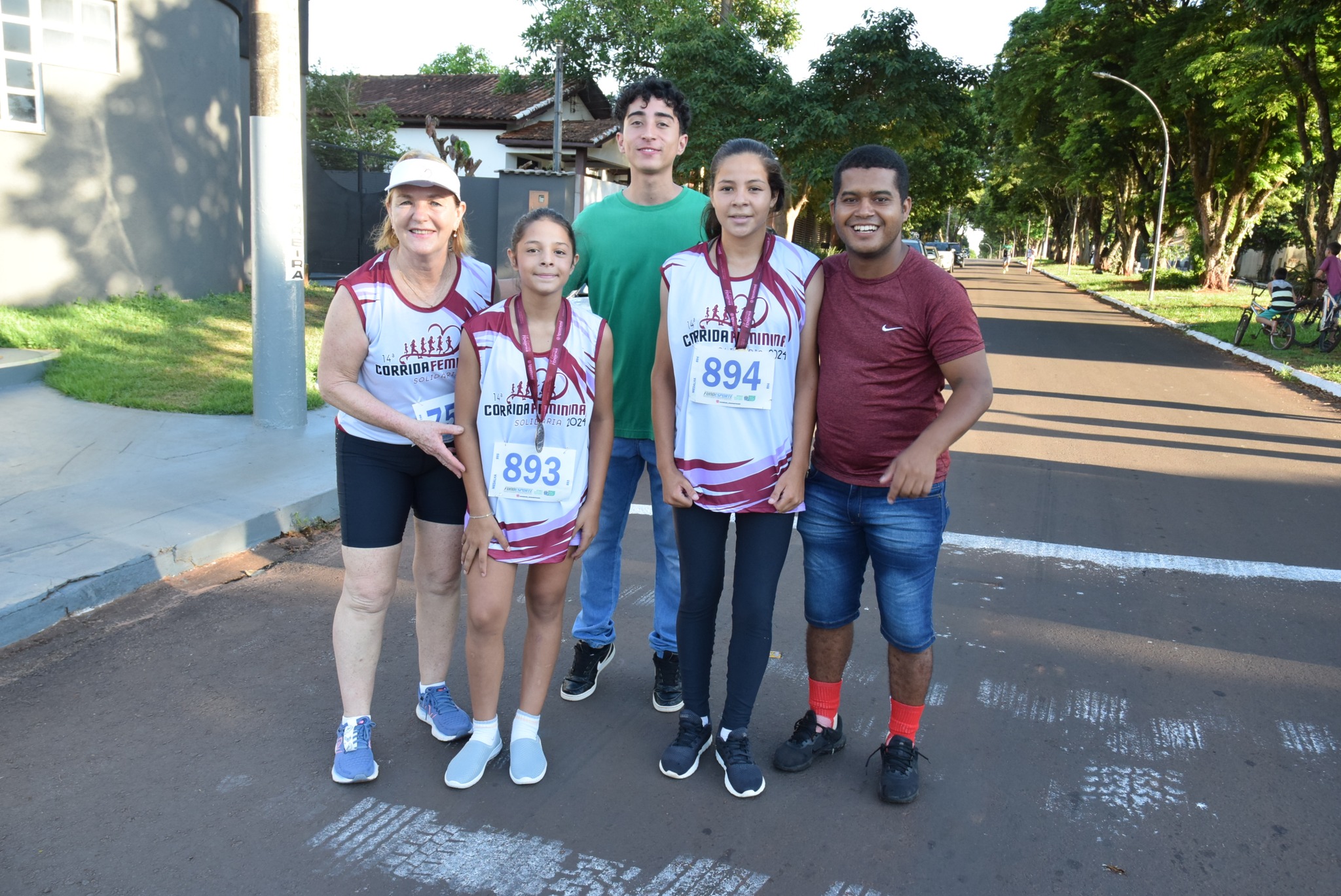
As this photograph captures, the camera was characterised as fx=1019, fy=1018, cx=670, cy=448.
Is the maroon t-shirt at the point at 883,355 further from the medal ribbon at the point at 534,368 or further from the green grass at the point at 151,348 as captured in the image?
the green grass at the point at 151,348

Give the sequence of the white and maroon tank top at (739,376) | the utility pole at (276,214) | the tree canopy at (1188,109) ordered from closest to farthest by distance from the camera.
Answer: the white and maroon tank top at (739,376), the utility pole at (276,214), the tree canopy at (1188,109)

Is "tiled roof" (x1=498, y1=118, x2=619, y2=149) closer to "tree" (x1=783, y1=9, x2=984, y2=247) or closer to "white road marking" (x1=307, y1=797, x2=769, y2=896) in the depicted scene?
"tree" (x1=783, y1=9, x2=984, y2=247)

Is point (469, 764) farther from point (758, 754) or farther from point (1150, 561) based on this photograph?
point (1150, 561)

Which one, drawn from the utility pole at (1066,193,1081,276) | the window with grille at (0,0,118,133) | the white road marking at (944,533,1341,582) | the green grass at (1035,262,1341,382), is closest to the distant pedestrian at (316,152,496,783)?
the white road marking at (944,533,1341,582)

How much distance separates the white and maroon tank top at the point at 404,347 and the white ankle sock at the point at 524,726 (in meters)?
0.99

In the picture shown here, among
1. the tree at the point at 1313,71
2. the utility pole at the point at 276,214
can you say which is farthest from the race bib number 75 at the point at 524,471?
the tree at the point at 1313,71

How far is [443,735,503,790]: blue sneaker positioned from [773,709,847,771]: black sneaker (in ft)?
3.14

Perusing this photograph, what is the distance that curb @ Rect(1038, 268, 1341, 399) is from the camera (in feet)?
42.5

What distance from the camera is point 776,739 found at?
11.9 feet

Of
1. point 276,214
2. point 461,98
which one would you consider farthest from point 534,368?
point 461,98

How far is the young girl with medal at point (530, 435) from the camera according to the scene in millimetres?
3129

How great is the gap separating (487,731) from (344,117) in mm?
28137

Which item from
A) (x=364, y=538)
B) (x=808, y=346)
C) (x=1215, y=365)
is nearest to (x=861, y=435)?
(x=808, y=346)

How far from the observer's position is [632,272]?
3.66 metres
